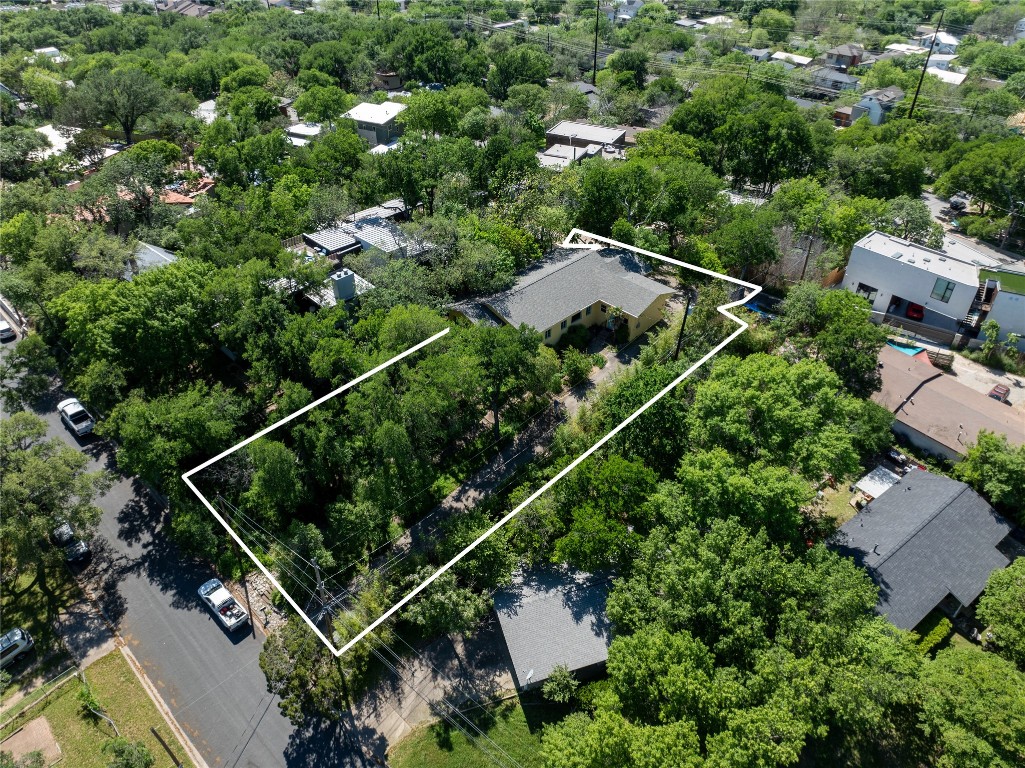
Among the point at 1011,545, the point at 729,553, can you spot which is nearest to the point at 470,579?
the point at 729,553

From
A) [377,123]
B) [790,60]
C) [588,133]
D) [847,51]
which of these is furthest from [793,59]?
[377,123]

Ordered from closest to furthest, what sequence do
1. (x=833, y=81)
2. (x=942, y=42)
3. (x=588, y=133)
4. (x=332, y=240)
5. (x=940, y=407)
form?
(x=940, y=407) → (x=332, y=240) → (x=588, y=133) → (x=833, y=81) → (x=942, y=42)

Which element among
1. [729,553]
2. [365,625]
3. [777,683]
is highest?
[729,553]

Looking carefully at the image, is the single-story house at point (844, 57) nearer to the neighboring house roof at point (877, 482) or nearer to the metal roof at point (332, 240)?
the neighboring house roof at point (877, 482)

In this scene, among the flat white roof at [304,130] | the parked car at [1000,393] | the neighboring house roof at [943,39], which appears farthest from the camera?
the neighboring house roof at [943,39]

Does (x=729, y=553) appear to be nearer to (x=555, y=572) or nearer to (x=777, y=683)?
Result: (x=777, y=683)

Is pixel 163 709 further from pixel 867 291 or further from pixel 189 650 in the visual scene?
pixel 867 291

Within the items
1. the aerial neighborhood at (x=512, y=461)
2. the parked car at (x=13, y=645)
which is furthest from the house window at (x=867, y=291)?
the parked car at (x=13, y=645)
